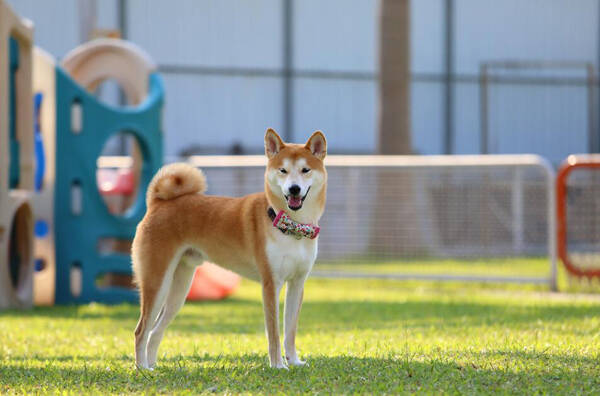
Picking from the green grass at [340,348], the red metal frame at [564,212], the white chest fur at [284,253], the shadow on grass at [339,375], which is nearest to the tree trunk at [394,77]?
the red metal frame at [564,212]

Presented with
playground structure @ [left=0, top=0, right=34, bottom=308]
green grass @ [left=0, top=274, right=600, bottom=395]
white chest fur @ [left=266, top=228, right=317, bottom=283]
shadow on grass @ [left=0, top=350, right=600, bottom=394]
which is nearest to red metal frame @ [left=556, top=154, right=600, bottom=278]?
green grass @ [left=0, top=274, right=600, bottom=395]

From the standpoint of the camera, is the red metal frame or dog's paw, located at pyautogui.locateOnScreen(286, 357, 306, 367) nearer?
dog's paw, located at pyautogui.locateOnScreen(286, 357, 306, 367)

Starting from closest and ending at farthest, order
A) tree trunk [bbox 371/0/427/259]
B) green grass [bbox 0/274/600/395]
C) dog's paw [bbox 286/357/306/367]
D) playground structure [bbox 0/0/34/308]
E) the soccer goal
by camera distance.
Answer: green grass [bbox 0/274/600/395] → dog's paw [bbox 286/357/306/367] → playground structure [bbox 0/0/34/308] → the soccer goal → tree trunk [bbox 371/0/427/259]

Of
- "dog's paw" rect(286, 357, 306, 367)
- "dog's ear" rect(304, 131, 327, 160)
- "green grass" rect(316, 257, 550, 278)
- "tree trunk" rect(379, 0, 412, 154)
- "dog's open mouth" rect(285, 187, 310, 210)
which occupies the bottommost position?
"dog's paw" rect(286, 357, 306, 367)

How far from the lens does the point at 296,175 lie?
5.50 m

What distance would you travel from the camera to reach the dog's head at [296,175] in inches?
215

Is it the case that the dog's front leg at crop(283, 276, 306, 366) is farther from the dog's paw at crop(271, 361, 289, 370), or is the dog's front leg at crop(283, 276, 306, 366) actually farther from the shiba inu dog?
the dog's paw at crop(271, 361, 289, 370)

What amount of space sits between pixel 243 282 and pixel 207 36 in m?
14.3

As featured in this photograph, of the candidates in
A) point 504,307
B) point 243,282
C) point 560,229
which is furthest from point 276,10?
point 504,307

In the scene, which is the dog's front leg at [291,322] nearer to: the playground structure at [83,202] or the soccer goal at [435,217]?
A: the playground structure at [83,202]

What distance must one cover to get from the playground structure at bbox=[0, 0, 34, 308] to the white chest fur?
4985mm

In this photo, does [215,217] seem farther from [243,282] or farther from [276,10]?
[276,10]

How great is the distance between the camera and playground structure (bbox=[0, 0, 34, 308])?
32.0ft

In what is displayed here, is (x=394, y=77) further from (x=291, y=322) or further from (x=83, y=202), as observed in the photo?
(x=291, y=322)
